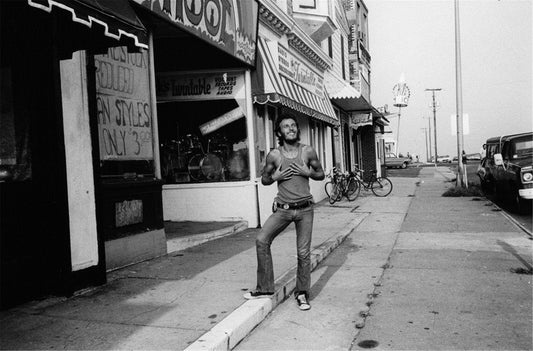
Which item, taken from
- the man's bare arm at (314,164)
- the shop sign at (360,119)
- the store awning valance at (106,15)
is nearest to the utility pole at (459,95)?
the shop sign at (360,119)

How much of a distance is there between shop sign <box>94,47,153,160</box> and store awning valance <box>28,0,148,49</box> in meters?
1.65

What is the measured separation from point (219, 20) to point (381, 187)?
37.1ft

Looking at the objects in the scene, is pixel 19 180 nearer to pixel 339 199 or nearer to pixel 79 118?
pixel 79 118

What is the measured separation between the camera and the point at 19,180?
4.94 m

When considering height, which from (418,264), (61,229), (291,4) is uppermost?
(291,4)

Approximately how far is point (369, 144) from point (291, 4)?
14481 mm

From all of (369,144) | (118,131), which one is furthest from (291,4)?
(369,144)

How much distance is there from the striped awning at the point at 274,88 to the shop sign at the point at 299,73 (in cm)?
24

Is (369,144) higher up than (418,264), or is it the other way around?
(369,144)

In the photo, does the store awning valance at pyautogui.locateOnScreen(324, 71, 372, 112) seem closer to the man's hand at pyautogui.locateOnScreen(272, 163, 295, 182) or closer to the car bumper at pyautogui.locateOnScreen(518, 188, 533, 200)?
the car bumper at pyautogui.locateOnScreen(518, 188, 533, 200)

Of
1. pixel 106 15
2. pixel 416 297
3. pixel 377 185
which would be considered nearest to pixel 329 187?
pixel 377 185

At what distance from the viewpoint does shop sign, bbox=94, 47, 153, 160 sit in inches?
250

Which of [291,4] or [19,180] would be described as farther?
[291,4]

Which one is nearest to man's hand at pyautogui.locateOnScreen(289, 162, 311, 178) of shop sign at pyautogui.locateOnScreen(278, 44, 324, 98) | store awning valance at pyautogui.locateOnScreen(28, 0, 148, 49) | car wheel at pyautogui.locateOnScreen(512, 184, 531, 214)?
store awning valance at pyautogui.locateOnScreen(28, 0, 148, 49)
